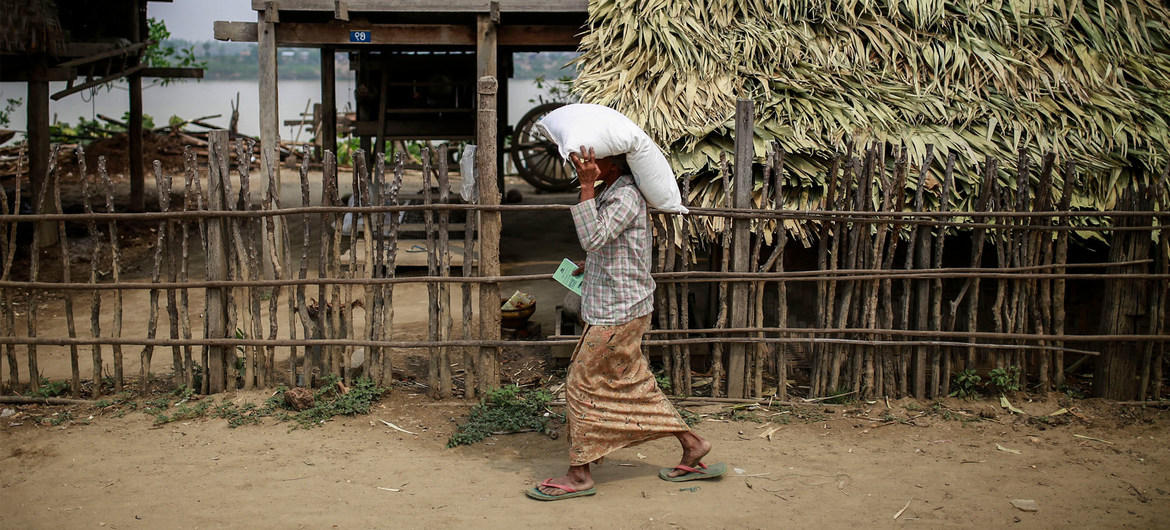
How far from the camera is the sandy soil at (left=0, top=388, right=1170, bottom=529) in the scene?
10.1 ft

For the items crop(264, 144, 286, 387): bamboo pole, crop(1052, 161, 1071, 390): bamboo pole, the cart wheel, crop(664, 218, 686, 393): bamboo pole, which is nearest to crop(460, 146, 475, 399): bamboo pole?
crop(264, 144, 286, 387): bamboo pole

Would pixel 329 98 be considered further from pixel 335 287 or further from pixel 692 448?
pixel 692 448

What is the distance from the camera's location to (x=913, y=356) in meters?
4.22

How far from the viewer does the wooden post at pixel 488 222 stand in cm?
398

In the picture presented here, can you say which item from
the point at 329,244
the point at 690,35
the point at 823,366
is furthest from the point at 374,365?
the point at 690,35

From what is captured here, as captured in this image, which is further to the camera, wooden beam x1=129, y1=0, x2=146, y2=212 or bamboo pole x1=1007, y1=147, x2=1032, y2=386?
wooden beam x1=129, y1=0, x2=146, y2=212

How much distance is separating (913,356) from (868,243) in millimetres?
604

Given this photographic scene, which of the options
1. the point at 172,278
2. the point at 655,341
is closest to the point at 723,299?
the point at 655,341

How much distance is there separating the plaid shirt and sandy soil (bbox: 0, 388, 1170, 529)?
2.28ft

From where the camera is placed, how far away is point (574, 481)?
10.6 feet

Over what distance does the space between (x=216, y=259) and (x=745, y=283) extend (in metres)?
2.44

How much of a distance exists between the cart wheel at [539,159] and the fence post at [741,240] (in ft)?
25.1

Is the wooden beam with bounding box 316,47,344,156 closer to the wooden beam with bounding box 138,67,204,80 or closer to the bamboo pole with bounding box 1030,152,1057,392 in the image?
the wooden beam with bounding box 138,67,204,80

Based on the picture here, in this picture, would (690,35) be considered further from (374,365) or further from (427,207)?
(374,365)
